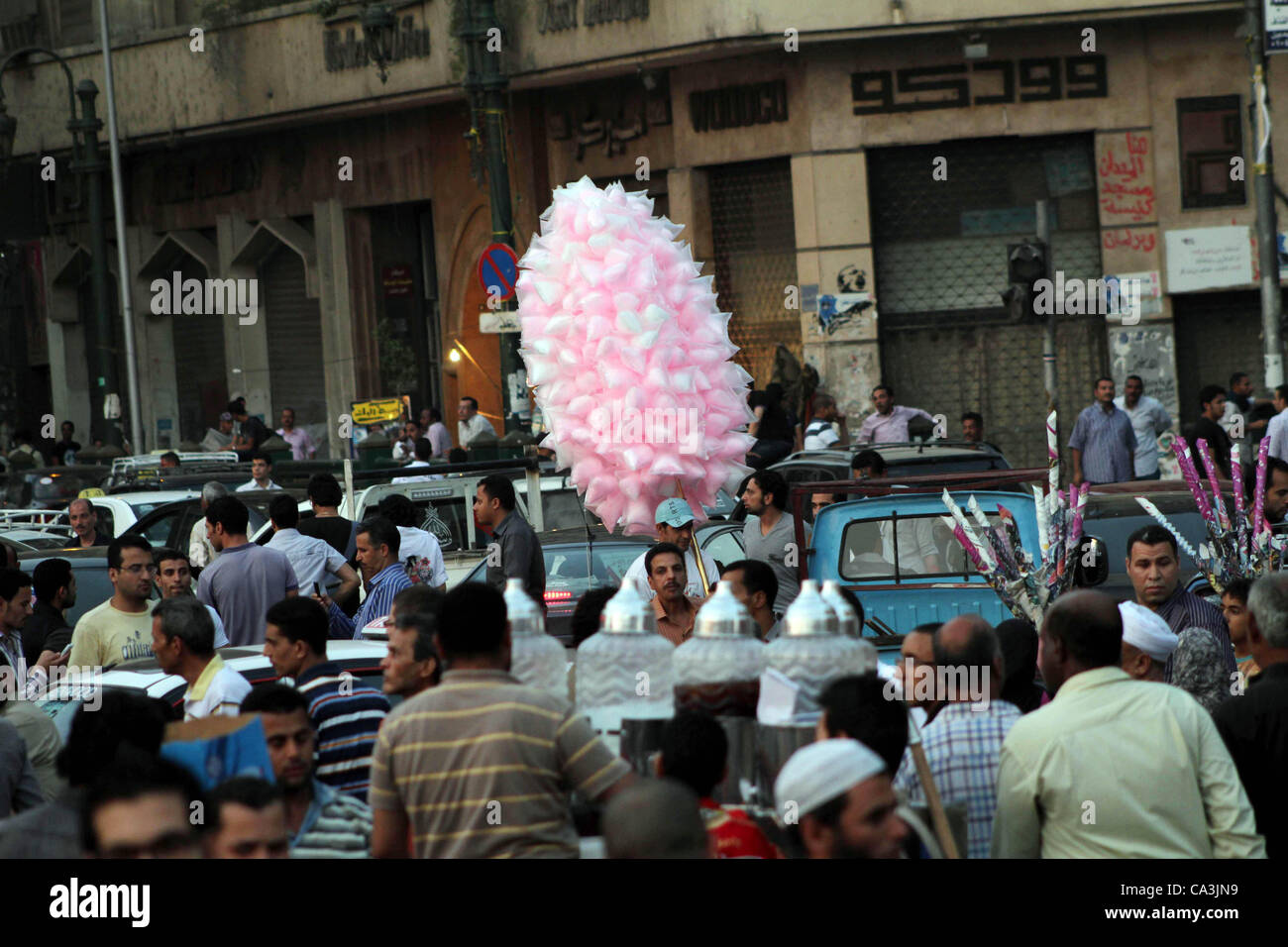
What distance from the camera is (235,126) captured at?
86.4 feet

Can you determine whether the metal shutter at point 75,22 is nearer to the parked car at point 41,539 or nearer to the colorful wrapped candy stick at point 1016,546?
the parked car at point 41,539

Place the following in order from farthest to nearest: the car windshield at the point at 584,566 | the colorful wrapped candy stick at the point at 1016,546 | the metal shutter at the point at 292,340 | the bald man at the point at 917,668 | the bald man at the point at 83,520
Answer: the metal shutter at the point at 292,340
the bald man at the point at 83,520
the car windshield at the point at 584,566
the colorful wrapped candy stick at the point at 1016,546
the bald man at the point at 917,668

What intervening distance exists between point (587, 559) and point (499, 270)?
5739 mm

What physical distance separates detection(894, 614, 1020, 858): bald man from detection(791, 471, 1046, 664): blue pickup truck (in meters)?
3.87

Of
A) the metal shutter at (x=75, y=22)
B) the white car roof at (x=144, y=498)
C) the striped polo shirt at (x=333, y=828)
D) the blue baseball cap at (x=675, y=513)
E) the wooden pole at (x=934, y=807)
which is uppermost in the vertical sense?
the metal shutter at (x=75, y=22)

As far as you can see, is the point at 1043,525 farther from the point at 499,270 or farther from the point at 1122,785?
the point at 499,270

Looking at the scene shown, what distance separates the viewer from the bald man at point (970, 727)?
14.7 feet

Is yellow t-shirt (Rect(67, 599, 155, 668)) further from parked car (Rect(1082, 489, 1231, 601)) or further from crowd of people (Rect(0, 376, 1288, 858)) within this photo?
parked car (Rect(1082, 489, 1231, 601))

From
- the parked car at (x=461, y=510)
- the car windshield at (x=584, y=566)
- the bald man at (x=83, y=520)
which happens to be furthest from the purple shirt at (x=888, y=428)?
the car windshield at (x=584, y=566)

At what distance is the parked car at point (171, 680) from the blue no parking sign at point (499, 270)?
858cm

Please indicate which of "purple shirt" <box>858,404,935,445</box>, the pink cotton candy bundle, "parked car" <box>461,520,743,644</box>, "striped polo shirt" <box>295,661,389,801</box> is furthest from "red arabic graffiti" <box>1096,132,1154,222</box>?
"striped polo shirt" <box>295,661,389,801</box>

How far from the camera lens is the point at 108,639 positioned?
25.0 ft

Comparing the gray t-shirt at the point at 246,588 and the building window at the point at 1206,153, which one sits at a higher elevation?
the building window at the point at 1206,153

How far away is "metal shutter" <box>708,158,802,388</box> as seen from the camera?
21.6m
